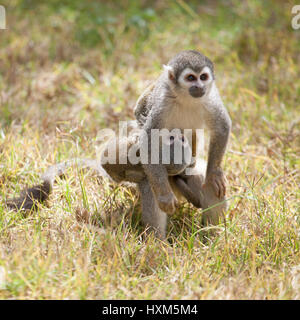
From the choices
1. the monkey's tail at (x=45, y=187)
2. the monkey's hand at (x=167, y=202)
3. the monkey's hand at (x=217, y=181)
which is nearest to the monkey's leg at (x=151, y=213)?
the monkey's hand at (x=167, y=202)

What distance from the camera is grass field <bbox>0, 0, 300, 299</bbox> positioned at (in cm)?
308

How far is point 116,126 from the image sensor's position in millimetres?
5508

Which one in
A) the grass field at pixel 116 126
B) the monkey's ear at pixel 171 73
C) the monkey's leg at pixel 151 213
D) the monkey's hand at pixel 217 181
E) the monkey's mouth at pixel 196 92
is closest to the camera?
the grass field at pixel 116 126

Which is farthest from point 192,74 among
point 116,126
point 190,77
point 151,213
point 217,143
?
point 116,126

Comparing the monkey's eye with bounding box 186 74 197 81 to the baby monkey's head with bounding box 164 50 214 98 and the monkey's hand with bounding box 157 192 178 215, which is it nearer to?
the baby monkey's head with bounding box 164 50 214 98

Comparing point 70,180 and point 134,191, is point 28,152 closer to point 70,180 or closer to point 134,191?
Answer: point 70,180

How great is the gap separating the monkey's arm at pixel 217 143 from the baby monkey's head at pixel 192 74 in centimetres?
27

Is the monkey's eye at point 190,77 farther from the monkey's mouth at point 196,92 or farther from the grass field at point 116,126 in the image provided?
the grass field at point 116,126

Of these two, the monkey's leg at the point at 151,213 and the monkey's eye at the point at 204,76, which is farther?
the monkey's leg at the point at 151,213

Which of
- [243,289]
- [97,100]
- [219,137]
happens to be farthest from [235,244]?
[97,100]

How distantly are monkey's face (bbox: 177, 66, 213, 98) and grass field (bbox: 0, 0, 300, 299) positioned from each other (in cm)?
97

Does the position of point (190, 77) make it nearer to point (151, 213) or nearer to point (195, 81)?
point (195, 81)

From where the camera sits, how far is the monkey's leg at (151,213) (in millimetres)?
3889
